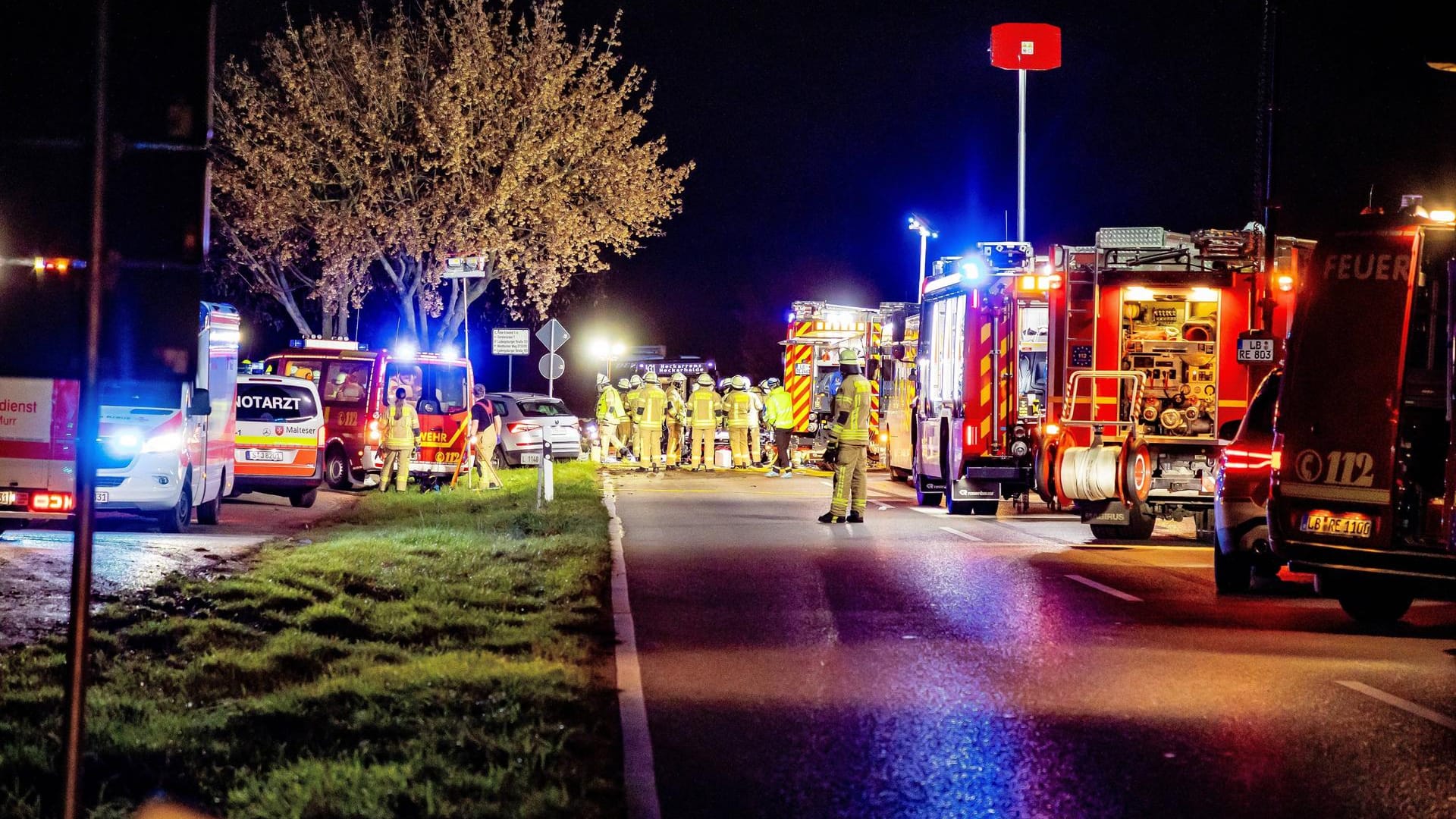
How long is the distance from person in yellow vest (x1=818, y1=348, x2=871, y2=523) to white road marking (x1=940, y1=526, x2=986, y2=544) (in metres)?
1.01

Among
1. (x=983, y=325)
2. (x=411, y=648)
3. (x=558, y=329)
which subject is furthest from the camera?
(x=558, y=329)

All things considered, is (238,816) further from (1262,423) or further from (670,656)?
(1262,423)

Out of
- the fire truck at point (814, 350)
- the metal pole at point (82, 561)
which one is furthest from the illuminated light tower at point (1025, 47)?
the metal pole at point (82, 561)

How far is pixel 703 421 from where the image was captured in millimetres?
31250

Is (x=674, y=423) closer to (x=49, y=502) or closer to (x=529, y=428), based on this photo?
(x=529, y=428)

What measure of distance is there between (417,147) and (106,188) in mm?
30806

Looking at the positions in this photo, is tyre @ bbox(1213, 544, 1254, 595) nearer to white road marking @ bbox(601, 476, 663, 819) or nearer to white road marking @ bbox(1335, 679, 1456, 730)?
white road marking @ bbox(1335, 679, 1456, 730)

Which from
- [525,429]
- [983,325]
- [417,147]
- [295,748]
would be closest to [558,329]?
[525,429]

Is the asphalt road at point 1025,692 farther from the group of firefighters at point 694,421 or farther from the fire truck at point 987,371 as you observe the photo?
the group of firefighters at point 694,421

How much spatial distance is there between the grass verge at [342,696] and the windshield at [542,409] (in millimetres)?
18890

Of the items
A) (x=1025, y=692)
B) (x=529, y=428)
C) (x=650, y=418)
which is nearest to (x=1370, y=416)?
(x=1025, y=692)

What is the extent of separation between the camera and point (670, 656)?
388 inches

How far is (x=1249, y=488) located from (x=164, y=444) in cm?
1003

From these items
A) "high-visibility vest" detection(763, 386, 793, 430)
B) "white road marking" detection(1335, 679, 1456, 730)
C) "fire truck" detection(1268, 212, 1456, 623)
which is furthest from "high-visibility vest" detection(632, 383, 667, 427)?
"white road marking" detection(1335, 679, 1456, 730)
